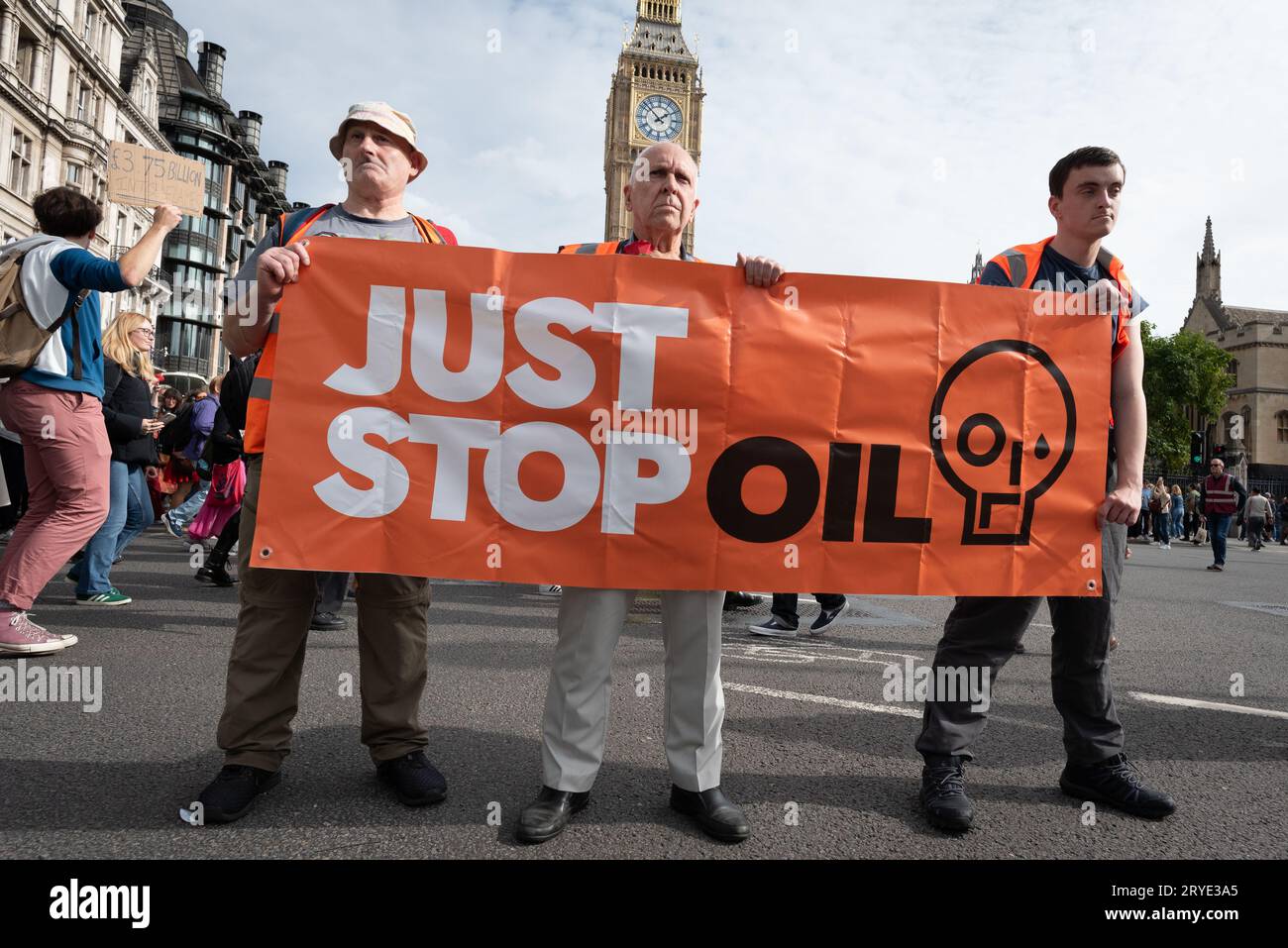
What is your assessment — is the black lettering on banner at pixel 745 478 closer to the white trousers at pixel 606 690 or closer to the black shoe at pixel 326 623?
the white trousers at pixel 606 690

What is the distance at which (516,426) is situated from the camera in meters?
2.86

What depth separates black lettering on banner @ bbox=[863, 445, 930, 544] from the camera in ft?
9.89

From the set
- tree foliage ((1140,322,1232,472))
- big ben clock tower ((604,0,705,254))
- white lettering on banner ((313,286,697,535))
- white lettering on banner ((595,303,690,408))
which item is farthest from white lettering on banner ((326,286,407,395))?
big ben clock tower ((604,0,705,254))

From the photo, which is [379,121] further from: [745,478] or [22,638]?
[22,638]

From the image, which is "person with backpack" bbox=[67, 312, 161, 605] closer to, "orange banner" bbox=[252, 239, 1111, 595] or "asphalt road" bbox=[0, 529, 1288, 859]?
"asphalt road" bbox=[0, 529, 1288, 859]

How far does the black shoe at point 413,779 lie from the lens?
268 cm

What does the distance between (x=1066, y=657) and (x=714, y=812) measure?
4.60 ft

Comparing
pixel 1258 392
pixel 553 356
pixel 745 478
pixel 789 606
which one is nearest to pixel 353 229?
pixel 553 356

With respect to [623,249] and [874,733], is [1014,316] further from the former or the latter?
[874,733]

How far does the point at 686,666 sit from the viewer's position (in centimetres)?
271

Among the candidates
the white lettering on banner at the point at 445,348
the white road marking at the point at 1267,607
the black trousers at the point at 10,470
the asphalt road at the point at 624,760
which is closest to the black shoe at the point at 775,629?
the asphalt road at the point at 624,760

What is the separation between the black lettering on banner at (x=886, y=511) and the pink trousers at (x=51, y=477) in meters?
3.95

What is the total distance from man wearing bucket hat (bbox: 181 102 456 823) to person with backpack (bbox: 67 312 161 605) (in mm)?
3775
